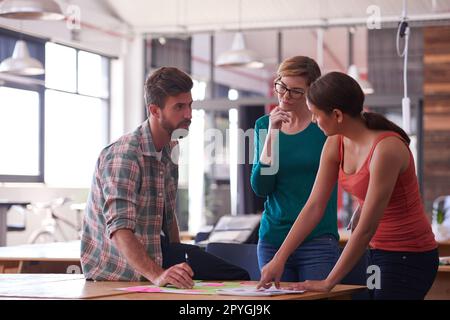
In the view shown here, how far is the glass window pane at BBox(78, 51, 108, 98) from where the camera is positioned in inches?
452

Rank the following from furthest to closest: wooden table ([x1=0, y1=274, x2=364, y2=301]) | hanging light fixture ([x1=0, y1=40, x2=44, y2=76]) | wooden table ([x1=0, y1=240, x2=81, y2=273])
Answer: hanging light fixture ([x1=0, y1=40, x2=44, y2=76]), wooden table ([x1=0, y1=240, x2=81, y2=273]), wooden table ([x1=0, y1=274, x2=364, y2=301])

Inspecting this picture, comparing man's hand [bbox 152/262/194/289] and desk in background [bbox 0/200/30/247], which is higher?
man's hand [bbox 152/262/194/289]

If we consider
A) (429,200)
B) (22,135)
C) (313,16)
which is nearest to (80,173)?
(22,135)

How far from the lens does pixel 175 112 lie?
2.86 m

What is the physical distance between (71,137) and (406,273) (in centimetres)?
915

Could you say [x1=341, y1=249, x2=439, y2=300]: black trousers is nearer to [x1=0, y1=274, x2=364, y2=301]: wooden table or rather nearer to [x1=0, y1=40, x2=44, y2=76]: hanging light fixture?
[x1=0, y1=274, x2=364, y2=301]: wooden table

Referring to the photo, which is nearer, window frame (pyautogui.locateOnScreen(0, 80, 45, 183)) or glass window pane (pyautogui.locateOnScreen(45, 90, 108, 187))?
window frame (pyautogui.locateOnScreen(0, 80, 45, 183))

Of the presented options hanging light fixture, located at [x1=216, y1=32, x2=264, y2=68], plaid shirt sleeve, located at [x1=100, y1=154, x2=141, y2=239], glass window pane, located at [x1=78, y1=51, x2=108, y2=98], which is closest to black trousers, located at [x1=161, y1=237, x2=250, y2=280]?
plaid shirt sleeve, located at [x1=100, y1=154, x2=141, y2=239]

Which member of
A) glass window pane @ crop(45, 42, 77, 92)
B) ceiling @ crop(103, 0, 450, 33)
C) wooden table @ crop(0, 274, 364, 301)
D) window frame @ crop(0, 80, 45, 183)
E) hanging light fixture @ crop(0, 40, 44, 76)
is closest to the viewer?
wooden table @ crop(0, 274, 364, 301)

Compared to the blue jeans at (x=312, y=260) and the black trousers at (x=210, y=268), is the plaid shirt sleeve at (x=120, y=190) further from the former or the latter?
the blue jeans at (x=312, y=260)

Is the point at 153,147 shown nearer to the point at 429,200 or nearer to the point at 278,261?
the point at 278,261

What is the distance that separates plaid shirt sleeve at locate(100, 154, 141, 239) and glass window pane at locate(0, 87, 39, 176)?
7449mm

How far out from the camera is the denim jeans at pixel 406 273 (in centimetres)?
255

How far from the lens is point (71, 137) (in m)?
11.3
